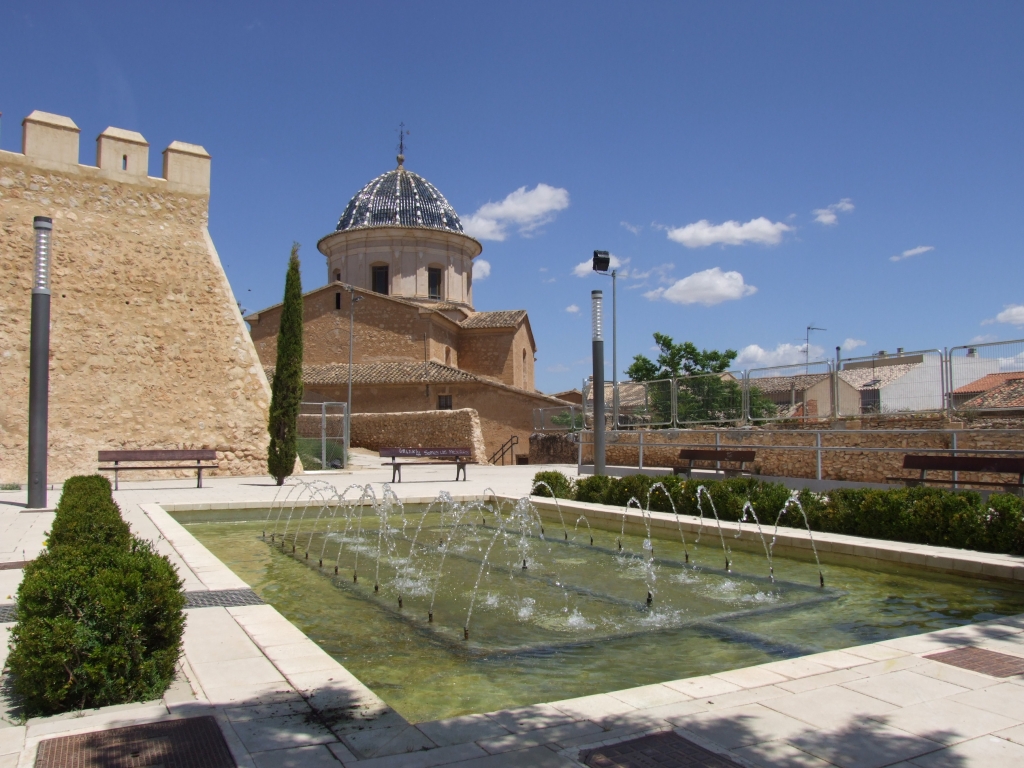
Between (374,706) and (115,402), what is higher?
(115,402)

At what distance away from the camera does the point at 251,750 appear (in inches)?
116

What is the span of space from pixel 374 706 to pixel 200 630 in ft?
5.74

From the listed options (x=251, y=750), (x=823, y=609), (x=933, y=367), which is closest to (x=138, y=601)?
(x=251, y=750)

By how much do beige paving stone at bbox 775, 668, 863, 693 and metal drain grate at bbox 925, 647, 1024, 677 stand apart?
0.60 m

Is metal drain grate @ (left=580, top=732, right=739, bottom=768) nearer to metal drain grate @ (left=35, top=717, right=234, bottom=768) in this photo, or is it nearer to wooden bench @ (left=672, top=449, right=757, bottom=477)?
metal drain grate @ (left=35, top=717, right=234, bottom=768)

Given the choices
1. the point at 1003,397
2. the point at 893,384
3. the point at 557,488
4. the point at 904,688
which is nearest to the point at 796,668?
the point at 904,688

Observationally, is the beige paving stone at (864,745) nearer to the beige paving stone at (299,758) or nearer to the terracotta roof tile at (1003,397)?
the beige paving stone at (299,758)

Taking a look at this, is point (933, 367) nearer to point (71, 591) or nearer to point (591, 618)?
point (591, 618)

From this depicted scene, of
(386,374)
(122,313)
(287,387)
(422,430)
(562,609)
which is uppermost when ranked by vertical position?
(122,313)

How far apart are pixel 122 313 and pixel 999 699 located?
18.3 meters

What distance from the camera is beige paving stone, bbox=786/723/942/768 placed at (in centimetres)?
294

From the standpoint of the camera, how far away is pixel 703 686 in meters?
3.79

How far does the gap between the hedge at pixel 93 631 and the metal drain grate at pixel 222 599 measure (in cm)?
150

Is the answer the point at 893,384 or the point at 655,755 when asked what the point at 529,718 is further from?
the point at 893,384
